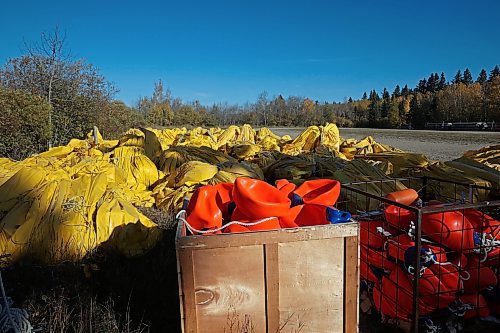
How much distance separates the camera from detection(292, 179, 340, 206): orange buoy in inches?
92.7

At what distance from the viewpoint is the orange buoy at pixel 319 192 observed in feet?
7.73

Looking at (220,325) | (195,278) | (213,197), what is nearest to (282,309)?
(220,325)

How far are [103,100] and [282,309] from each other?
653 inches

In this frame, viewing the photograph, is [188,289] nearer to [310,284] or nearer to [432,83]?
[310,284]

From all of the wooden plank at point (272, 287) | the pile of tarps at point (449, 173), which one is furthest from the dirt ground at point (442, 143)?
the wooden plank at point (272, 287)

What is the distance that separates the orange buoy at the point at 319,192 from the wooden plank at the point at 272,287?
479mm

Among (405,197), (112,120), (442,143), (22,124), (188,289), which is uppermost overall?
(112,120)

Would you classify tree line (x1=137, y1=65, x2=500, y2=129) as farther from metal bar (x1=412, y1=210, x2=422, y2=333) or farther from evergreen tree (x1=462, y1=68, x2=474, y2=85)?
metal bar (x1=412, y1=210, x2=422, y2=333)

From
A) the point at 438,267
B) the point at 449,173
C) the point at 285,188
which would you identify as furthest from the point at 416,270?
the point at 449,173

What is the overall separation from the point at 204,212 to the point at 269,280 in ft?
2.01

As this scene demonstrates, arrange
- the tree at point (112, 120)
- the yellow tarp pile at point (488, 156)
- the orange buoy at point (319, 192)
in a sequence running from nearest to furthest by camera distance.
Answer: the orange buoy at point (319, 192), the yellow tarp pile at point (488, 156), the tree at point (112, 120)

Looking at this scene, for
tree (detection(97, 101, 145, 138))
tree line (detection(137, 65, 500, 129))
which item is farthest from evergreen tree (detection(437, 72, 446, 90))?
tree (detection(97, 101, 145, 138))

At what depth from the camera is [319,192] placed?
250 cm

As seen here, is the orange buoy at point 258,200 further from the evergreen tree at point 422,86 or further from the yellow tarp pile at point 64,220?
the evergreen tree at point 422,86
